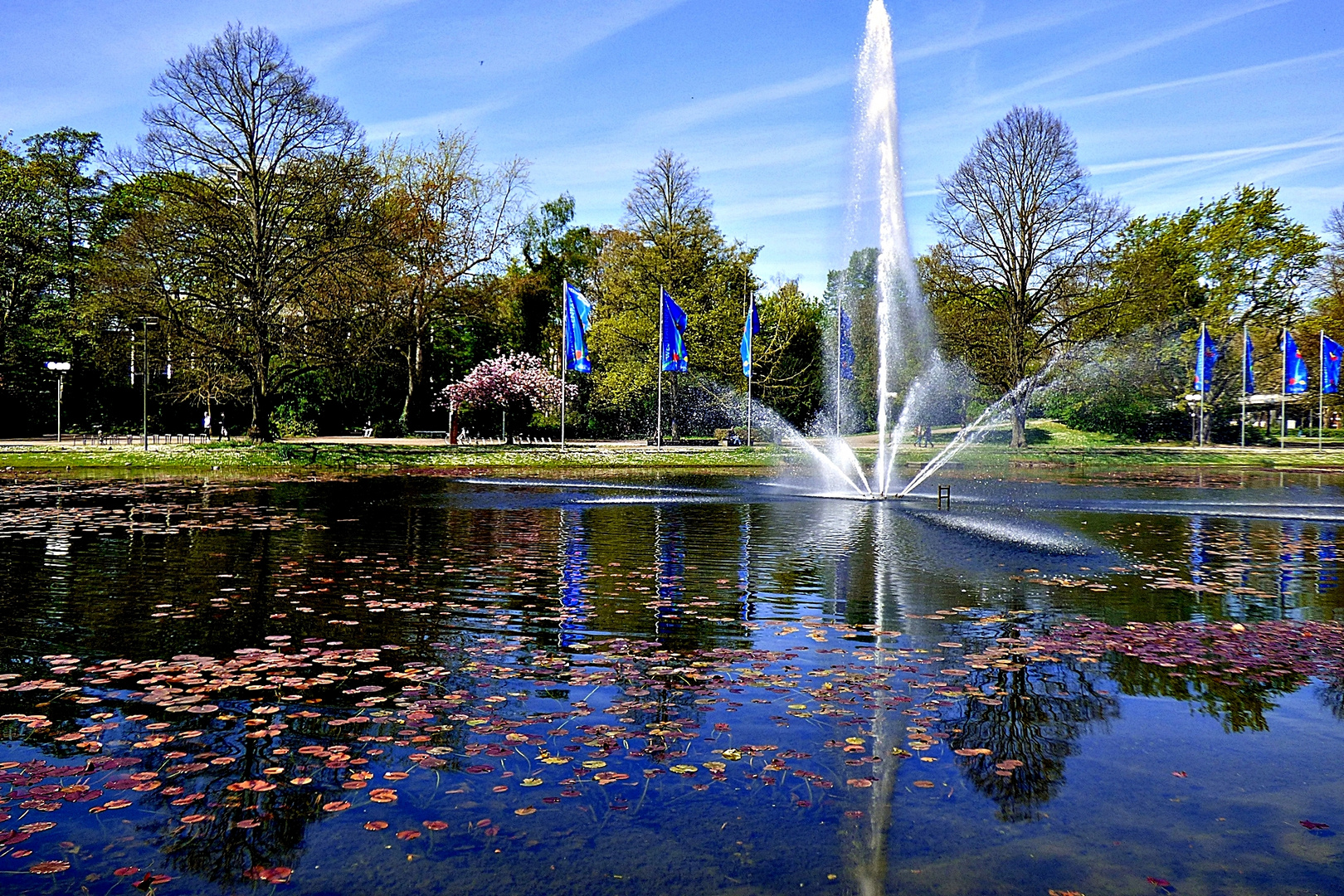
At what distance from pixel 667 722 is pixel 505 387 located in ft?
148

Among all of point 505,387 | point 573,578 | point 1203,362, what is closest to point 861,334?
point 1203,362

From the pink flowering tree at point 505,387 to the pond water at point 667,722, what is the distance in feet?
119

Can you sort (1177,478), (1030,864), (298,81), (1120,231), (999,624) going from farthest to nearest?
1. (1120,231)
2. (298,81)
3. (1177,478)
4. (999,624)
5. (1030,864)

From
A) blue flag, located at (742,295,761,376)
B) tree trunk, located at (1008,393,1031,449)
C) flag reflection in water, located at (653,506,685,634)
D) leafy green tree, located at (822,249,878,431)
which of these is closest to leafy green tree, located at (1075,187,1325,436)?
tree trunk, located at (1008,393,1031,449)

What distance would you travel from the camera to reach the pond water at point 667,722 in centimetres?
432

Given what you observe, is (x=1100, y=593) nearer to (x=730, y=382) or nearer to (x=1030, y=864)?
(x=1030, y=864)

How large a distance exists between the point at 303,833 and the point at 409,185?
56068 millimetres

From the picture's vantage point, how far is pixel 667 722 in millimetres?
6219

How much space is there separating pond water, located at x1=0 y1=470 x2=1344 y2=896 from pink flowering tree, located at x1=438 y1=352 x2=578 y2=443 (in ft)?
119

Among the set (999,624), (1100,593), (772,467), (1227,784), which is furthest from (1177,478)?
(1227,784)

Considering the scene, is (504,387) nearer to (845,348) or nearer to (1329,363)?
(845,348)

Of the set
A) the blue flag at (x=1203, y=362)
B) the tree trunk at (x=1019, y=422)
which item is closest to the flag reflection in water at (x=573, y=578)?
the tree trunk at (x=1019, y=422)

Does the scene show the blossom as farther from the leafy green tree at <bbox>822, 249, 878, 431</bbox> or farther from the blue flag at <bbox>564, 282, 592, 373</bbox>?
the leafy green tree at <bbox>822, 249, 878, 431</bbox>

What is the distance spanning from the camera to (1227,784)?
206 inches
